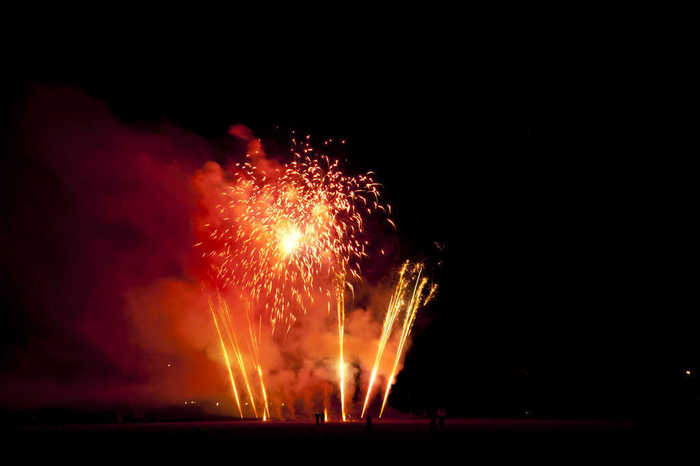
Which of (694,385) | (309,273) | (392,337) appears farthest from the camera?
(392,337)

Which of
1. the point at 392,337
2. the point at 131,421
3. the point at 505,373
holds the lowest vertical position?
the point at 131,421

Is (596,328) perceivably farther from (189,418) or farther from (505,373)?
(189,418)

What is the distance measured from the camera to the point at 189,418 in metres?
30.3

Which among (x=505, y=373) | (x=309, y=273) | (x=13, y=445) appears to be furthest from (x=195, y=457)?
(x=505, y=373)

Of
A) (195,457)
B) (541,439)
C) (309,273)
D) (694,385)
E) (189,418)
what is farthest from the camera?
(189,418)

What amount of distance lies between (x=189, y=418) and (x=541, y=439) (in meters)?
22.8

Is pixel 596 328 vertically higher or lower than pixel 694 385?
higher

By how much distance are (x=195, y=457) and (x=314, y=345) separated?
23.0m

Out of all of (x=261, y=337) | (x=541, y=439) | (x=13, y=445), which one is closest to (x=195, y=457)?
(x=13, y=445)

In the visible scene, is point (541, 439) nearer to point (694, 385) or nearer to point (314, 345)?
point (694, 385)

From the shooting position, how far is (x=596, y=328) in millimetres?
29484

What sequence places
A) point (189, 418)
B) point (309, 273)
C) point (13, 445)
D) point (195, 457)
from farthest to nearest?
point (189, 418)
point (309, 273)
point (13, 445)
point (195, 457)

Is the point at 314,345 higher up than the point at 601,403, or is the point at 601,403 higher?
the point at 314,345

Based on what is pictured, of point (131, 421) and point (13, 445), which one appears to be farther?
point (131, 421)
